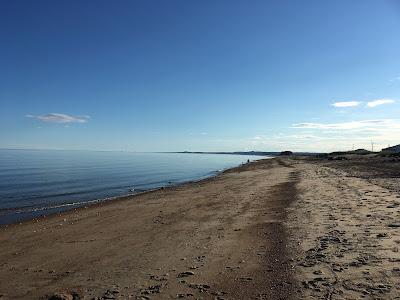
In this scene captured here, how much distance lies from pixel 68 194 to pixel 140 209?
15.7m

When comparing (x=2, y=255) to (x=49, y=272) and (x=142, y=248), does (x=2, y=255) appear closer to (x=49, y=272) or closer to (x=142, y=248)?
(x=49, y=272)

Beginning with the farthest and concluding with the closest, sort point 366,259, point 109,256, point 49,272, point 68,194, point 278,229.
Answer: point 68,194, point 278,229, point 109,256, point 49,272, point 366,259

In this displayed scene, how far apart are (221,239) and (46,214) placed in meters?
15.8

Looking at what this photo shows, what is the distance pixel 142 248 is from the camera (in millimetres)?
11211

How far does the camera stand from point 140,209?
819 inches

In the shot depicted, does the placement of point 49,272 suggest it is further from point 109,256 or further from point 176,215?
point 176,215

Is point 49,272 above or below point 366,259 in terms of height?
below

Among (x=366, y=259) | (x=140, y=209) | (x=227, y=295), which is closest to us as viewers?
(x=227, y=295)

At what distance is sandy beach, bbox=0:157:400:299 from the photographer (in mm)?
7426

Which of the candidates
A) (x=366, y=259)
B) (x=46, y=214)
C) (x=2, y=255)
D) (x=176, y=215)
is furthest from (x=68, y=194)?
(x=366, y=259)

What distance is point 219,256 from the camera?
9.80m

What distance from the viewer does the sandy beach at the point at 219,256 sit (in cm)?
743

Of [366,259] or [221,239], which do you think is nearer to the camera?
[366,259]

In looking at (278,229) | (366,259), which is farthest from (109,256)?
(366,259)
